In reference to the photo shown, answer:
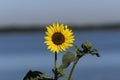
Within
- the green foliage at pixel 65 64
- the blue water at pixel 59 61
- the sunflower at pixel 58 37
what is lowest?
the green foliage at pixel 65 64

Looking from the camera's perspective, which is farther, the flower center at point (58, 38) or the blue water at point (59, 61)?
the blue water at point (59, 61)

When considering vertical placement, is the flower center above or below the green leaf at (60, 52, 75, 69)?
above

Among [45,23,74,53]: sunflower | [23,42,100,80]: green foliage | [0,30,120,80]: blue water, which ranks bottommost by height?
[23,42,100,80]: green foliage

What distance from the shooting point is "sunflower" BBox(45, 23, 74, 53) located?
76.3 inches

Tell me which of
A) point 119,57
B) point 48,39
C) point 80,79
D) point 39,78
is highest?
point 119,57

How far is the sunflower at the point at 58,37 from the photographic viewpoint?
1938 mm

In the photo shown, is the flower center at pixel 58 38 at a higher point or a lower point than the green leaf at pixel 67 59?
higher

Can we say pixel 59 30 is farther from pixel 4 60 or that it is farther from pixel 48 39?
pixel 4 60

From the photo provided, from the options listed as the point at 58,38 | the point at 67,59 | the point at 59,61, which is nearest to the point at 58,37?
the point at 58,38

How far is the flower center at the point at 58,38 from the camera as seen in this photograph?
77.9 inches

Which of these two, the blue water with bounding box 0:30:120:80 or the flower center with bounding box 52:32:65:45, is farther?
the blue water with bounding box 0:30:120:80

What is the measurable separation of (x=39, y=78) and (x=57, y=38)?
16 cm

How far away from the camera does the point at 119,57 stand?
8969mm

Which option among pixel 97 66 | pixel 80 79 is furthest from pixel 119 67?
pixel 80 79
